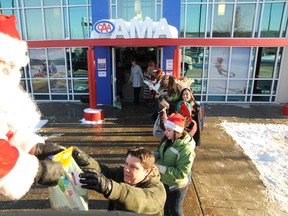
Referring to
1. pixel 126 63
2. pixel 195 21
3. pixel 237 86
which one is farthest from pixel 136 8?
pixel 237 86

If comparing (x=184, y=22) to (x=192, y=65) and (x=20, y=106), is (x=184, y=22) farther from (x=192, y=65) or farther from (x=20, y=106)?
(x=20, y=106)

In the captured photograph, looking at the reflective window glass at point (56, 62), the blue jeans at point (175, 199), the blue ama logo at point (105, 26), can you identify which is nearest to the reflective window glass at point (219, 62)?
the blue ama logo at point (105, 26)

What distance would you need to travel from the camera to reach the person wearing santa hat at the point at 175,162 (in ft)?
8.35

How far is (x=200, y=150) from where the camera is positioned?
5301mm

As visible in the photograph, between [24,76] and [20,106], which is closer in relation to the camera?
[20,106]

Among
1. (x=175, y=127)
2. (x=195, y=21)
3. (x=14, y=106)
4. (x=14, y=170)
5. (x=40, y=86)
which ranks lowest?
(x=40, y=86)

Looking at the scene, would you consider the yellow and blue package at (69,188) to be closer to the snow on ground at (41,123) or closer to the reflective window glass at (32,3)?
the snow on ground at (41,123)

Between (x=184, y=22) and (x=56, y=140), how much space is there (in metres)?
6.32

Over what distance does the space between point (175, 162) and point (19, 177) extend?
170cm

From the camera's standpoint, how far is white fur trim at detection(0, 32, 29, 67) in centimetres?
159

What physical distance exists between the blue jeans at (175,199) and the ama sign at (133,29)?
536 centimetres

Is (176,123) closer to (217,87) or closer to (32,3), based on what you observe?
(217,87)

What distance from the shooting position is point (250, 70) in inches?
360

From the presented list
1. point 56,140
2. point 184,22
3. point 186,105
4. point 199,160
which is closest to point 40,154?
point 186,105
